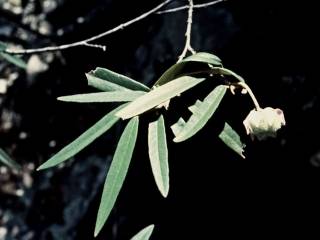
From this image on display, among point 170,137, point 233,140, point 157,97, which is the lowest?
point 170,137

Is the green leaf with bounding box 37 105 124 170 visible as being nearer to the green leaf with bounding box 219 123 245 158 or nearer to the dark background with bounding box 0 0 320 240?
the green leaf with bounding box 219 123 245 158

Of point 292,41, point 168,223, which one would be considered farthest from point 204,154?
point 292,41

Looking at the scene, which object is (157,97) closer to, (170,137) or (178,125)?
(178,125)

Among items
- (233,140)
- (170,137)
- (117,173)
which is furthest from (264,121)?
(170,137)

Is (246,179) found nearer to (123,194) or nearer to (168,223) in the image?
(168,223)

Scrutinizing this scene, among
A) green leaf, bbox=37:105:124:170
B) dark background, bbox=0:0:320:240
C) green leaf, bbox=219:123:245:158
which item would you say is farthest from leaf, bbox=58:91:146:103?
dark background, bbox=0:0:320:240

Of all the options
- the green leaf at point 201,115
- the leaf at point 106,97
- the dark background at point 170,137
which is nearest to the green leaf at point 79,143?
the leaf at point 106,97
